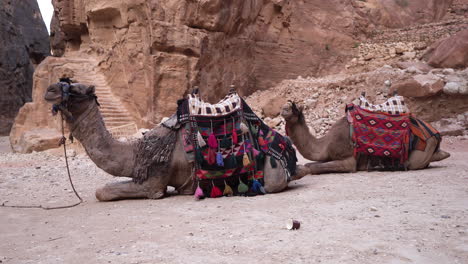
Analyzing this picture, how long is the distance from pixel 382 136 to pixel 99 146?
375cm

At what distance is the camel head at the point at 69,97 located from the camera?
161 inches

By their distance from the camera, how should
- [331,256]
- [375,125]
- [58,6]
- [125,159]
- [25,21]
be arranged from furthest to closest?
[25,21] < [58,6] < [375,125] < [125,159] < [331,256]

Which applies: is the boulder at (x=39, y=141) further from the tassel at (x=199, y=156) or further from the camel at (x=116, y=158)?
the tassel at (x=199, y=156)

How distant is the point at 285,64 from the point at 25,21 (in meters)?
→ 20.5

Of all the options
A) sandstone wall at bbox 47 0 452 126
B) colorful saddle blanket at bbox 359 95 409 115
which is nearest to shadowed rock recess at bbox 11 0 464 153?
sandstone wall at bbox 47 0 452 126

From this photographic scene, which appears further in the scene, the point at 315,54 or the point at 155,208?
the point at 315,54

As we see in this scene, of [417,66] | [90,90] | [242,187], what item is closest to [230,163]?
[242,187]

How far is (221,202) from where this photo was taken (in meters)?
4.11

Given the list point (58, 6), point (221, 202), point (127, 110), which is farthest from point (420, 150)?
point (58, 6)

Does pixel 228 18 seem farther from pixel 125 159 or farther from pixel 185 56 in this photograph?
pixel 125 159

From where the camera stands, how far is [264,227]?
2.98 meters

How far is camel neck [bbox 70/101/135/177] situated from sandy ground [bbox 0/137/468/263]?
376 mm

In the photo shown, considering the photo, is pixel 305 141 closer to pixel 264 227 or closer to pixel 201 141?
pixel 201 141

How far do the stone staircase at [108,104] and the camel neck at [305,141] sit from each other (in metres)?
5.41
